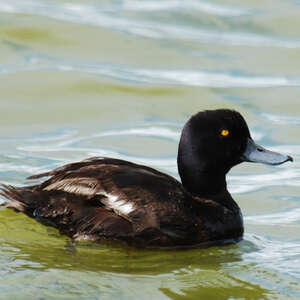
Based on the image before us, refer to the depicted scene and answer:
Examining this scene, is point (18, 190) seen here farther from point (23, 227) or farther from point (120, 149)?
point (120, 149)

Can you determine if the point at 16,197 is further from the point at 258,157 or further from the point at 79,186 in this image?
the point at 258,157

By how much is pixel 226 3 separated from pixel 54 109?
17.1ft

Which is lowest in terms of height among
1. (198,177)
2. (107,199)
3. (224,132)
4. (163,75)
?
(107,199)

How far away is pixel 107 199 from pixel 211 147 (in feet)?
3.43

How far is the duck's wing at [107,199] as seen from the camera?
655 cm

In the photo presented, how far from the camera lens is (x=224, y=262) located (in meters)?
6.65

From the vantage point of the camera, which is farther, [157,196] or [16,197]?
[16,197]

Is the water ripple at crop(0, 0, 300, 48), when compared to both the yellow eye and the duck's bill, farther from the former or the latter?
the yellow eye

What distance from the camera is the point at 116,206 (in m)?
6.55

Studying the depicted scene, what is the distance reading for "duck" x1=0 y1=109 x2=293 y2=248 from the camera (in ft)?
21.5

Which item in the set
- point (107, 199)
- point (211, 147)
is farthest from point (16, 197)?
point (211, 147)

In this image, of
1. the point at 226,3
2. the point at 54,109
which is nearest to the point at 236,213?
the point at 54,109

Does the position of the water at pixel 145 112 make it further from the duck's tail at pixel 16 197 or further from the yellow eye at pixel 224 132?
the yellow eye at pixel 224 132

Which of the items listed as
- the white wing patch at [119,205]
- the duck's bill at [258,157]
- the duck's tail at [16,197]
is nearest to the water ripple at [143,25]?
the duck's bill at [258,157]
